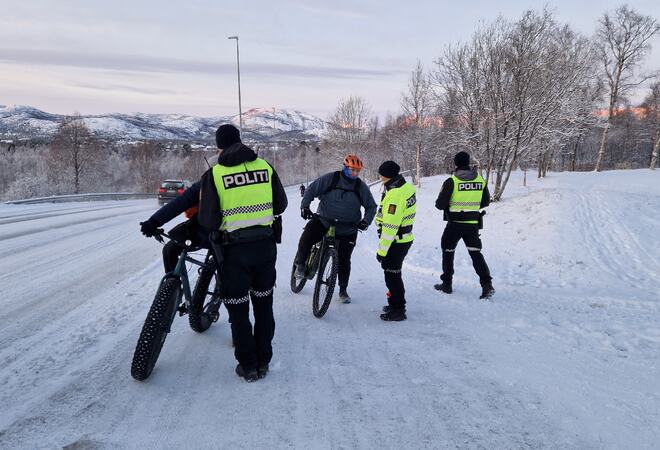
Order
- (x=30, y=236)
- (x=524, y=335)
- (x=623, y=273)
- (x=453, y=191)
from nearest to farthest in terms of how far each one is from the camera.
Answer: (x=524, y=335), (x=453, y=191), (x=623, y=273), (x=30, y=236)

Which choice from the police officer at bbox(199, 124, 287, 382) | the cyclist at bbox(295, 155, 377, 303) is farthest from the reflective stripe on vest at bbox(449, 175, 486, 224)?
the police officer at bbox(199, 124, 287, 382)

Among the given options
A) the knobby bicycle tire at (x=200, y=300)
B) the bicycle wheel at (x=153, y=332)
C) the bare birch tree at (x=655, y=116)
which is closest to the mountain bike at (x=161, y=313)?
the bicycle wheel at (x=153, y=332)

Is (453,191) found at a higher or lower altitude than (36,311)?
higher

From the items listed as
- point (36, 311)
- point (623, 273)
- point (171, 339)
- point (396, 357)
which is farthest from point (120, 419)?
point (623, 273)

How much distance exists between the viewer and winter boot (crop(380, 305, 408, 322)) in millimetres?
4969

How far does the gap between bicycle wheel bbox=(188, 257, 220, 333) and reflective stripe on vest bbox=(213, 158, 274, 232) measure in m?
0.99

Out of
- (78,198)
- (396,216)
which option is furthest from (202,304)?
(78,198)

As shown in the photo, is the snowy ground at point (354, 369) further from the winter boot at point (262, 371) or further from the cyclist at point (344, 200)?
the cyclist at point (344, 200)

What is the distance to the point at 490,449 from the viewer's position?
2592mm

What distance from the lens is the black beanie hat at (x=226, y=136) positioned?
3402mm

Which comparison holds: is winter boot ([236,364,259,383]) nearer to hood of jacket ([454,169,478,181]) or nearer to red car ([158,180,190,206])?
hood of jacket ([454,169,478,181])

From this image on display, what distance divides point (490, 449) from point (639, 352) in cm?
254

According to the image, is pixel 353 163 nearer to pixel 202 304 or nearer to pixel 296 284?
pixel 296 284

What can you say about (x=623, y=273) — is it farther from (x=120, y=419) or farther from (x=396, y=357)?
(x=120, y=419)
